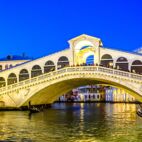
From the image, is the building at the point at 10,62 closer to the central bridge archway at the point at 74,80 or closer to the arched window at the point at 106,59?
the central bridge archway at the point at 74,80

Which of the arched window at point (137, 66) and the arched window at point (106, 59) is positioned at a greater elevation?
the arched window at point (106, 59)

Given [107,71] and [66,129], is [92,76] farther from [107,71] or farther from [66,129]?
[66,129]

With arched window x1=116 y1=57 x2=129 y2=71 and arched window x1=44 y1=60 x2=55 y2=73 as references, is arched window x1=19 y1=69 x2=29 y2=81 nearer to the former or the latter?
arched window x1=44 y1=60 x2=55 y2=73

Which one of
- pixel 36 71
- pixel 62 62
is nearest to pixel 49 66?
pixel 62 62

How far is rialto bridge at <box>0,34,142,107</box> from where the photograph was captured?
108ft

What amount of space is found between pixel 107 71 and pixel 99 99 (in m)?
58.5

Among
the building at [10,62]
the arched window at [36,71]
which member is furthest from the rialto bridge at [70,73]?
the building at [10,62]

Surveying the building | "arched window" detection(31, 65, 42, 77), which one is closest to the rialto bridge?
"arched window" detection(31, 65, 42, 77)

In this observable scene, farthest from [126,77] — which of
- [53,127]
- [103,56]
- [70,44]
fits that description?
[53,127]

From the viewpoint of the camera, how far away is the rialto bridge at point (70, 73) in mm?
33031

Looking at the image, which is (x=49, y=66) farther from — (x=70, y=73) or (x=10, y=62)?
(x=10, y=62)

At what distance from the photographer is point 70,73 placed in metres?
34.1

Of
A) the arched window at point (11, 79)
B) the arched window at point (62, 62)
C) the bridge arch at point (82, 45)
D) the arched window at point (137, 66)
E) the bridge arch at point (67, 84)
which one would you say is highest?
the bridge arch at point (82, 45)

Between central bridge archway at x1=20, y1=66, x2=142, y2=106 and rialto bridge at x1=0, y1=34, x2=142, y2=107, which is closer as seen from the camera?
central bridge archway at x1=20, y1=66, x2=142, y2=106
